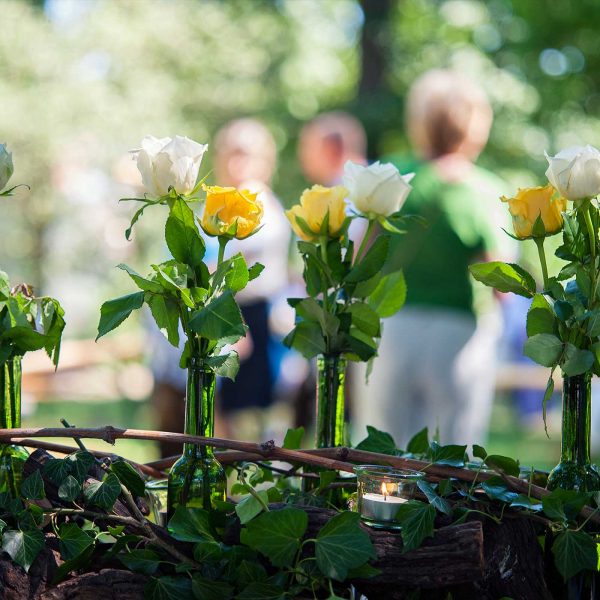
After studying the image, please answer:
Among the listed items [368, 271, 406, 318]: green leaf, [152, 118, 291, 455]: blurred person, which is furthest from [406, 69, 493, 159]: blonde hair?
[368, 271, 406, 318]: green leaf

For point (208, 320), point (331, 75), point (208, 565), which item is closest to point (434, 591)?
point (208, 565)

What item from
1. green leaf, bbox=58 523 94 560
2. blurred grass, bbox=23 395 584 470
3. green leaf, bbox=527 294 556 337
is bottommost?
blurred grass, bbox=23 395 584 470

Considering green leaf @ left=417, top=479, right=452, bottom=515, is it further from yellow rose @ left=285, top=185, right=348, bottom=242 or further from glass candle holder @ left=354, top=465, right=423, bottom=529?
yellow rose @ left=285, top=185, right=348, bottom=242

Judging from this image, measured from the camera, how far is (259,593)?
0.75m

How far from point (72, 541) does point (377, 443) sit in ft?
1.18

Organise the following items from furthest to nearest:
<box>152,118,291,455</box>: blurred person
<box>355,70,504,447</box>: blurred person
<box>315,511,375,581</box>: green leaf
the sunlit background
Result: the sunlit background
<box>152,118,291,455</box>: blurred person
<box>355,70,504,447</box>: blurred person
<box>315,511,375,581</box>: green leaf

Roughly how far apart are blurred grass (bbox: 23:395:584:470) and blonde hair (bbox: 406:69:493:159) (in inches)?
106

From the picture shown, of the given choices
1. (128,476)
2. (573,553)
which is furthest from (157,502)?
(573,553)

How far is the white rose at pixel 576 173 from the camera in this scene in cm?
88

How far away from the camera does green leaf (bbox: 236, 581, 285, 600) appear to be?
0.75m

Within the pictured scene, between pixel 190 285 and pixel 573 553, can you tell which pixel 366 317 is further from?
pixel 573 553

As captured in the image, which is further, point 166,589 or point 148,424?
point 148,424

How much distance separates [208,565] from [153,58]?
Answer: 28.9 ft

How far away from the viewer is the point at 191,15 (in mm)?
A: 9562
